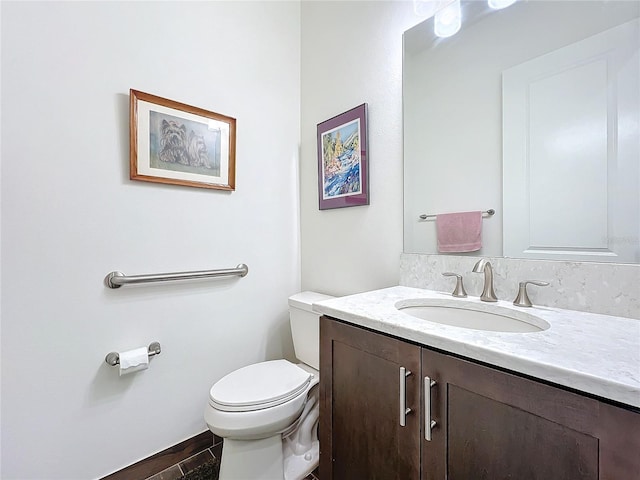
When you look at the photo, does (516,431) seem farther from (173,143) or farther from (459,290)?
(173,143)

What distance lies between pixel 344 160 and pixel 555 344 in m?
1.21

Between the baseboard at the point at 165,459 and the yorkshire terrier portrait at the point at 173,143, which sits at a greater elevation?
the yorkshire terrier portrait at the point at 173,143

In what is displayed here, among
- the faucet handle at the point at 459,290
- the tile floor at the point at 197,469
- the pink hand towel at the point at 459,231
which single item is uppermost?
the pink hand towel at the point at 459,231

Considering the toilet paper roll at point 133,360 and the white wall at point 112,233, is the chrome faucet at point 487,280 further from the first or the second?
the toilet paper roll at point 133,360

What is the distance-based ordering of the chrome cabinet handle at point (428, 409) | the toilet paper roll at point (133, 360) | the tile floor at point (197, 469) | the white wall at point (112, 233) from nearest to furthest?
1. the chrome cabinet handle at point (428, 409)
2. the white wall at point (112, 233)
3. the toilet paper roll at point (133, 360)
4. the tile floor at point (197, 469)

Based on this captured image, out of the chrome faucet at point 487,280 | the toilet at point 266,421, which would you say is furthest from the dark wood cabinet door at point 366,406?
the chrome faucet at point 487,280

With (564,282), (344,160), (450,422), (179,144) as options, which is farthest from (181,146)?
(564,282)

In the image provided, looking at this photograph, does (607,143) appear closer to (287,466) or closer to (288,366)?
(288,366)

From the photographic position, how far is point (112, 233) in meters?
1.23

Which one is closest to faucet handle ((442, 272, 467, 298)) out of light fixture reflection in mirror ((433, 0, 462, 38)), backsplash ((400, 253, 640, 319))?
backsplash ((400, 253, 640, 319))

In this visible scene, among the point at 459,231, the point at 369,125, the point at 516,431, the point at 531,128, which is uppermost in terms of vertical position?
the point at 369,125

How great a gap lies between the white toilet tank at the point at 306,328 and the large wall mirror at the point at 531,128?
0.60 meters

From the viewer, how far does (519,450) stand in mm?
567

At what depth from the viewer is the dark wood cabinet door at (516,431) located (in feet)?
1.56
